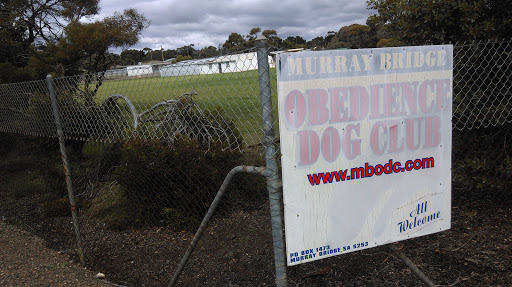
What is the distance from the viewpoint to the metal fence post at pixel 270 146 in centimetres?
192

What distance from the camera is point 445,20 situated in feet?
12.9

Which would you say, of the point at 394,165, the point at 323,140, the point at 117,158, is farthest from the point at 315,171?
the point at 117,158

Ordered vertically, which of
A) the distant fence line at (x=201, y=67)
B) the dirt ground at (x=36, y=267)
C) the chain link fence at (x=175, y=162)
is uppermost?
the distant fence line at (x=201, y=67)

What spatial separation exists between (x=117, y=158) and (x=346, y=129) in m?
4.60

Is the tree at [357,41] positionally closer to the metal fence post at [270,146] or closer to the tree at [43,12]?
the metal fence post at [270,146]

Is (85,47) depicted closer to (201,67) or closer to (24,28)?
(24,28)

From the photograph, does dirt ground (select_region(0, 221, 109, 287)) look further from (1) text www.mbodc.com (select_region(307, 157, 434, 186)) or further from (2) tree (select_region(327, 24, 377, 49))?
(2) tree (select_region(327, 24, 377, 49))

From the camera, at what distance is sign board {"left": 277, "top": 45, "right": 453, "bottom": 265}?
1939 mm

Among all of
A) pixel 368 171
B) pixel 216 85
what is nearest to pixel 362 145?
pixel 368 171

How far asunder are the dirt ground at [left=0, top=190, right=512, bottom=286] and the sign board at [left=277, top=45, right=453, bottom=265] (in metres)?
1.08

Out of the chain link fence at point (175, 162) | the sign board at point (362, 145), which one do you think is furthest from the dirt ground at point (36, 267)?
the sign board at point (362, 145)

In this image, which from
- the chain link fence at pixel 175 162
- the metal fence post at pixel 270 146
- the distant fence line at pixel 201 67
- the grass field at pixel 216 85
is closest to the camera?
the metal fence post at pixel 270 146

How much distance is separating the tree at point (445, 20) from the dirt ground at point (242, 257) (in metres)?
1.87

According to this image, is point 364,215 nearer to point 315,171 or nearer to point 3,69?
point 315,171
